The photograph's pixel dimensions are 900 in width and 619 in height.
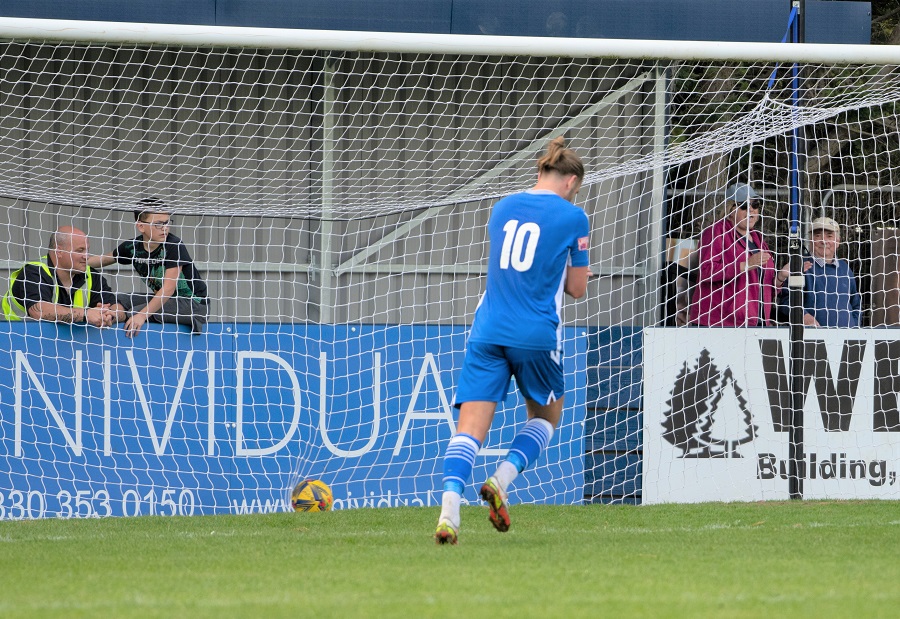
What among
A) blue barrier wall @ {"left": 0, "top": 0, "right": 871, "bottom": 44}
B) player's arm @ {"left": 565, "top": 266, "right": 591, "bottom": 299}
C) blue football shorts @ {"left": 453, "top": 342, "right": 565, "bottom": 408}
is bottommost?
blue football shorts @ {"left": 453, "top": 342, "right": 565, "bottom": 408}

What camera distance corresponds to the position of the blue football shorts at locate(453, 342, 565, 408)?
488 centimetres

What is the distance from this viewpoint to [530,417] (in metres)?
5.20

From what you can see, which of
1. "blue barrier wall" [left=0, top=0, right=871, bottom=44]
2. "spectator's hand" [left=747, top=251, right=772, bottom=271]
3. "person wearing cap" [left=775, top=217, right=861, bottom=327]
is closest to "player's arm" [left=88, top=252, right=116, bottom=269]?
"blue barrier wall" [left=0, top=0, right=871, bottom=44]

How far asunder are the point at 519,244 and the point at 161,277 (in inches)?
142

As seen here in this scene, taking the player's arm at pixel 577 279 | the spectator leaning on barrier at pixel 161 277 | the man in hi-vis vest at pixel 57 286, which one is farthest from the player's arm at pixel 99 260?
the player's arm at pixel 577 279

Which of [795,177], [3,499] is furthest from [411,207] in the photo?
[3,499]

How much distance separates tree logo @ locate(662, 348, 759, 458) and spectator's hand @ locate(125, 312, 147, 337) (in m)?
3.46

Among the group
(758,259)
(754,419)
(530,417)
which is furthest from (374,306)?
(530,417)

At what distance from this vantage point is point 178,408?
7.41 m

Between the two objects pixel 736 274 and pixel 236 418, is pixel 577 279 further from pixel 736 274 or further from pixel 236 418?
pixel 736 274

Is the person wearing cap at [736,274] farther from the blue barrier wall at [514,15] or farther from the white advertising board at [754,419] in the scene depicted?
the blue barrier wall at [514,15]

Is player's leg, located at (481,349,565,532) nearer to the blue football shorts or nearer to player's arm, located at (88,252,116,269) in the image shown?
the blue football shorts

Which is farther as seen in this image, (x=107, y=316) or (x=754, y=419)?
(x=754, y=419)

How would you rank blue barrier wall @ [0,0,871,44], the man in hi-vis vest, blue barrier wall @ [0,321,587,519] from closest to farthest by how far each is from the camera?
blue barrier wall @ [0,321,587,519] < the man in hi-vis vest < blue barrier wall @ [0,0,871,44]
